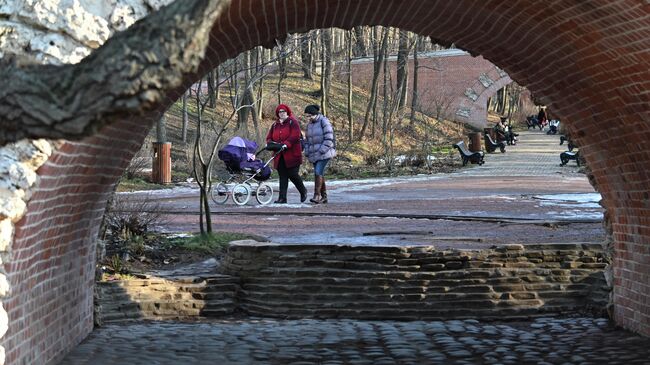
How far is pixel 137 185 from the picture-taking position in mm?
25000

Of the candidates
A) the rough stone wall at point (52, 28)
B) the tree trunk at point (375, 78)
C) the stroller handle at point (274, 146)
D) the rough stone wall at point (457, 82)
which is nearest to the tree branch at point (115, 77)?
the rough stone wall at point (52, 28)

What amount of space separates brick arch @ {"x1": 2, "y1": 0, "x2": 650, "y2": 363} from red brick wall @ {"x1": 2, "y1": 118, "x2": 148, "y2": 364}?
0.01 meters

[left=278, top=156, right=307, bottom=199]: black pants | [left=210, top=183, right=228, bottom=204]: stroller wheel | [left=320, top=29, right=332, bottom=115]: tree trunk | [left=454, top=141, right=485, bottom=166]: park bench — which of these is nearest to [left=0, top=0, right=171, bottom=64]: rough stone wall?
[left=278, top=156, right=307, bottom=199]: black pants

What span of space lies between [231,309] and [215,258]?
1880 millimetres

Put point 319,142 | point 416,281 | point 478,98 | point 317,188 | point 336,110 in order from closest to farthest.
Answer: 1. point 416,281
2. point 319,142
3. point 317,188
4. point 336,110
5. point 478,98

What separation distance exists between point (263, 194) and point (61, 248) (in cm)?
1239

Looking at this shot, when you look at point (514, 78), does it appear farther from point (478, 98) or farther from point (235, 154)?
point (478, 98)

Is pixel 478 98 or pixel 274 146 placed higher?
pixel 478 98

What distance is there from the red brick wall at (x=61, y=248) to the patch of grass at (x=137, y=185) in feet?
47.8

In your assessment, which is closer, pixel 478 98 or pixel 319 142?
pixel 319 142

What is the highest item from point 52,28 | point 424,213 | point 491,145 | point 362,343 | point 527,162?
point 491,145

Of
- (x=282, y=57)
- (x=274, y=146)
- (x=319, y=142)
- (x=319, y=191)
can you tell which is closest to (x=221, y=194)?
(x=319, y=191)

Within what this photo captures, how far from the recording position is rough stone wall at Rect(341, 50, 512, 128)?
54750 mm

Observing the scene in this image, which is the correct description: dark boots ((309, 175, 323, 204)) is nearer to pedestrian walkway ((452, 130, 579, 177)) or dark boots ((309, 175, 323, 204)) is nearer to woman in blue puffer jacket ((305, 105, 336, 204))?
woman in blue puffer jacket ((305, 105, 336, 204))
